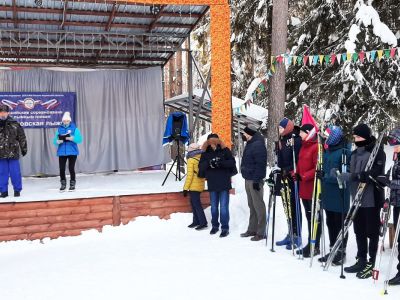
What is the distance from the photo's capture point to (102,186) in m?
8.55

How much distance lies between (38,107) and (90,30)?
2.63 m

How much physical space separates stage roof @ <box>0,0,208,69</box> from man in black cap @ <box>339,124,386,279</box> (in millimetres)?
5121

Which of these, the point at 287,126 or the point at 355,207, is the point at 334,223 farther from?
the point at 287,126

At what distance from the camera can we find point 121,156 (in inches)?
452

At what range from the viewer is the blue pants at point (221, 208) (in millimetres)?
6355

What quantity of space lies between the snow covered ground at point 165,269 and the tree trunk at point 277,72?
11.6 feet

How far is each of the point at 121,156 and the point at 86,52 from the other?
109 inches

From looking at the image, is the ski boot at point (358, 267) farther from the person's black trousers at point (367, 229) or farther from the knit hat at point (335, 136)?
the knit hat at point (335, 136)

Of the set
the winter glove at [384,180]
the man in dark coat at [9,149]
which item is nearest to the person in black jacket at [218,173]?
the winter glove at [384,180]

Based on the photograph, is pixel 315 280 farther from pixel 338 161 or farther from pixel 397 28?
pixel 397 28

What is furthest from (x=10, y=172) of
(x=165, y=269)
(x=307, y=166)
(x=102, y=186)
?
(x=307, y=166)

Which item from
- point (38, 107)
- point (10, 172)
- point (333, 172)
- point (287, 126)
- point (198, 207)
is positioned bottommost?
point (198, 207)

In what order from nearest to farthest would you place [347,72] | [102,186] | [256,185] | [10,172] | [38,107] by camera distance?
[256,185] → [10,172] → [102,186] → [347,72] → [38,107]

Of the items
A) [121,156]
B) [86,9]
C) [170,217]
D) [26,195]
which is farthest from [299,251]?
[121,156]
